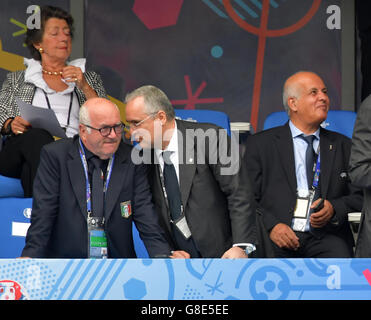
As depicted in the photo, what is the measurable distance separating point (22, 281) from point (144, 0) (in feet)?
13.3

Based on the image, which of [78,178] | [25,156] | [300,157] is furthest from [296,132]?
[25,156]

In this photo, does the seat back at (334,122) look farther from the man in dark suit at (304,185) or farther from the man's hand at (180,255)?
the man's hand at (180,255)

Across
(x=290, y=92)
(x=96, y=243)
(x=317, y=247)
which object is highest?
(x=290, y=92)

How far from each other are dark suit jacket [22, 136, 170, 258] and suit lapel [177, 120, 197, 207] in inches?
6.2

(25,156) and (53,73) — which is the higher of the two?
(53,73)

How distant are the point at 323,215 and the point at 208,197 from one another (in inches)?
29.7

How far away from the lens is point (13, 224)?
3791mm

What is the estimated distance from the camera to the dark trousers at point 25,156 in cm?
393

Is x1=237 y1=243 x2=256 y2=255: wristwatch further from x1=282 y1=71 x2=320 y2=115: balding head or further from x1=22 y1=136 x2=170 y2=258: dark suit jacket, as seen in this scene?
x1=282 y1=71 x2=320 y2=115: balding head

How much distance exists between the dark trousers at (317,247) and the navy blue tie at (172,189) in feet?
2.61

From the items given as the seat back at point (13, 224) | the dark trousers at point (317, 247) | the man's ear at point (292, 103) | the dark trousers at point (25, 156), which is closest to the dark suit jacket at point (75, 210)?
the seat back at point (13, 224)

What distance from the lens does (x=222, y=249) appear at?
3.19 meters

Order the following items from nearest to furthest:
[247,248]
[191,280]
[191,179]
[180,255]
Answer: [191,280] < [180,255] < [247,248] < [191,179]

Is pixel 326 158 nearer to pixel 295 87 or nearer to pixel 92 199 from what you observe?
pixel 295 87
